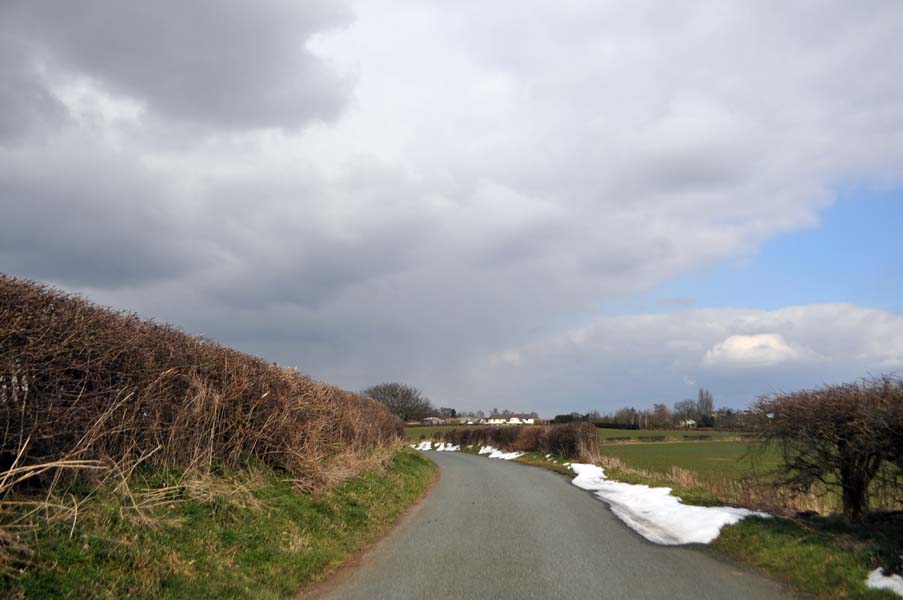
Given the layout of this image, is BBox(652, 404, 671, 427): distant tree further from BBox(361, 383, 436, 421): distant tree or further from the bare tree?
the bare tree

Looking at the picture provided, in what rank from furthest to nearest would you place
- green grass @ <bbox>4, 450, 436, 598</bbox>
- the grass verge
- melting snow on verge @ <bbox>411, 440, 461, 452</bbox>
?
melting snow on verge @ <bbox>411, 440, 461, 452</bbox> → the grass verge → green grass @ <bbox>4, 450, 436, 598</bbox>

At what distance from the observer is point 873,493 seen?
8.88 m

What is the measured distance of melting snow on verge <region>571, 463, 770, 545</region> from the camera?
10.5 m

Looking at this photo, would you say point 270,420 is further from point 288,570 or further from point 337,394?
point 337,394

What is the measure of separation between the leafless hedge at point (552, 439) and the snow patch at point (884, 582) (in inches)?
960

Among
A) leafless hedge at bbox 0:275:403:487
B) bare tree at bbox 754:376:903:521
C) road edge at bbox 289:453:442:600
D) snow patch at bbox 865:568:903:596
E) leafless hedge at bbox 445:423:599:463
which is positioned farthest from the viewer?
leafless hedge at bbox 445:423:599:463

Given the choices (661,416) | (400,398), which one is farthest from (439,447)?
(661,416)

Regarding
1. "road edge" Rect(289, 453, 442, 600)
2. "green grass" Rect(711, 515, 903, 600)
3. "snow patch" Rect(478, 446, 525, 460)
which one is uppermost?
"green grass" Rect(711, 515, 903, 600)

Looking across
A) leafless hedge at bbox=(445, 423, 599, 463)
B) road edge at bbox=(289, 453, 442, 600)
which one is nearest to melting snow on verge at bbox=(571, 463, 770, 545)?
road edge at bbox=(289, 453, 442, 600)

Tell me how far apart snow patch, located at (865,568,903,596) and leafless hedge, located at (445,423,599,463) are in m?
24.4

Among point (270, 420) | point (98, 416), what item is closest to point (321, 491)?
point (270, 420)

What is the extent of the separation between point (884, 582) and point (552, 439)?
34.3 metres

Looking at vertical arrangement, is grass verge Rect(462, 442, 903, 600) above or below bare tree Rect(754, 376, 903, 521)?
below

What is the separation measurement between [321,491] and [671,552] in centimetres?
651
